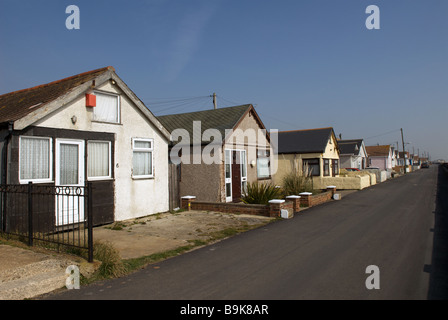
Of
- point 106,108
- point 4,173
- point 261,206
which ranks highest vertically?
point 106,108

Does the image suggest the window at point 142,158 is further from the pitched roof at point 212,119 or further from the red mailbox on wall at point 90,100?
the pitched roof at point 212,119

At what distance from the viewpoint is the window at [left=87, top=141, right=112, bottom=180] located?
9609 mm

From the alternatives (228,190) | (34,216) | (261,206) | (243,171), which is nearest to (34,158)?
(34,216)

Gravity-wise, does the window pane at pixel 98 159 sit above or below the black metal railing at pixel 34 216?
above

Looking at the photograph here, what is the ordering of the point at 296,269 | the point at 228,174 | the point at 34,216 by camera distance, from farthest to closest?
the point at 228,174 → the point at 34,216 → the point at 296,269

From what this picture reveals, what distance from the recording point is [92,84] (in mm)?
9523

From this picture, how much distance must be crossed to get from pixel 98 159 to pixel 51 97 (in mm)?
2190

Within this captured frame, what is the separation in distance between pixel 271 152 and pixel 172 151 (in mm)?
6558

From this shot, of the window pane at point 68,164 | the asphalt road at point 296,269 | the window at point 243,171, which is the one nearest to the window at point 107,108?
the window pane at point 68,164

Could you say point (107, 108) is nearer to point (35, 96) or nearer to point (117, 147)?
point (117, 147)

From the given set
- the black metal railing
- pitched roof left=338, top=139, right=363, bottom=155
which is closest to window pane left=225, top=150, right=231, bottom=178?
the black metal railing

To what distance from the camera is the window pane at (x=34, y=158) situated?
8.03 m

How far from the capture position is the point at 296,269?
5637 mm

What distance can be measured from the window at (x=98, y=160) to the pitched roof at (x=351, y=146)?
37084 millimetres
